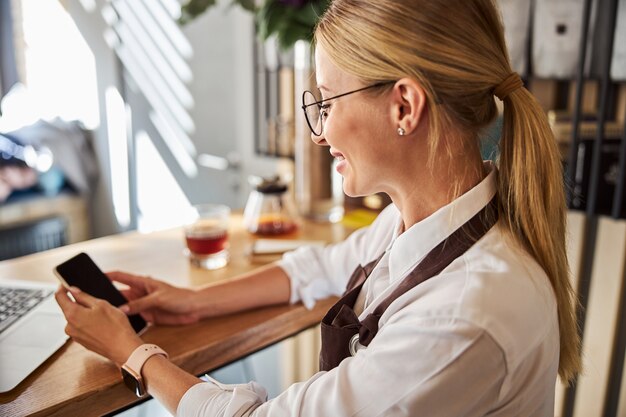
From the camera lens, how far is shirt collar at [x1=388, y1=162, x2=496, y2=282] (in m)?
0.87

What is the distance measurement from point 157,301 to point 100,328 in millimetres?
168

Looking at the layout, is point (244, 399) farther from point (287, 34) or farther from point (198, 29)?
point (198, 29)

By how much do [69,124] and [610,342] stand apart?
126 inches

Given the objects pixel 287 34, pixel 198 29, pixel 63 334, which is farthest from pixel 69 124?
pixel 63 334

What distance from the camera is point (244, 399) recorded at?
858 mm

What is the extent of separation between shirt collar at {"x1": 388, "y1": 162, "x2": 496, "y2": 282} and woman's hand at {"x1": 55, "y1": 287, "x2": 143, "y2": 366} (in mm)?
445

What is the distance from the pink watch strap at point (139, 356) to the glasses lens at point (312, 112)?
43 centimetres

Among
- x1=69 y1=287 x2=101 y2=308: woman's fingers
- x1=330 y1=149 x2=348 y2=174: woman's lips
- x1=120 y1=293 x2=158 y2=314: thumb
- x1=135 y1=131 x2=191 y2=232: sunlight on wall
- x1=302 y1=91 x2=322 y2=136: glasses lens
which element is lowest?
x1=135 y1=131 x2=191 y2=232: sunlight on wall

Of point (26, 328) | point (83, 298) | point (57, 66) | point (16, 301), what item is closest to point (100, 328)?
point (83, 298)

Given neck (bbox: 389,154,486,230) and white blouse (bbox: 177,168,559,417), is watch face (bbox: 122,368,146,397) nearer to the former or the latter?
white blouse (bbox: 177,168,559,417)

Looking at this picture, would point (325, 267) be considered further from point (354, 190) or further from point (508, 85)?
point (508, 85)

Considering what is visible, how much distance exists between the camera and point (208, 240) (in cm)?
146

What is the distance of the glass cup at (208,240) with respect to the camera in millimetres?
1460

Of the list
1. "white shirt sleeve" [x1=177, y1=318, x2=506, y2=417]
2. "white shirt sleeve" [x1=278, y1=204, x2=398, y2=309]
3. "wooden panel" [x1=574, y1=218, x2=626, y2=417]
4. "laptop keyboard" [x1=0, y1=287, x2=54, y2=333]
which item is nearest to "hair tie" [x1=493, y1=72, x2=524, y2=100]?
"white shirt sleeve" [x1=177, y1=318, x2=506, y2=417]
